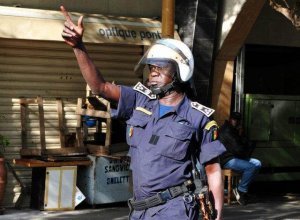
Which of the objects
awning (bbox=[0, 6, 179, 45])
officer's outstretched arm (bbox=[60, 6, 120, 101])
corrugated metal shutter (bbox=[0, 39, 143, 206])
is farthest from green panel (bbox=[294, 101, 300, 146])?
officer's outstretched arm (bbox=[60, 6, 120, 101])

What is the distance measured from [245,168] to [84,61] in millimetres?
7310

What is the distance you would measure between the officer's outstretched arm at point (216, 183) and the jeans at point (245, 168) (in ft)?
22.3

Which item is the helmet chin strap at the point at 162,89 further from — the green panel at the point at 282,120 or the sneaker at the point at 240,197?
the green panel at the point at 282,120

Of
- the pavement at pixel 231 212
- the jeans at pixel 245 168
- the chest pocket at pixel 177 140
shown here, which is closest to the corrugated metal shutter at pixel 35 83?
the pavement at pixel 231 212

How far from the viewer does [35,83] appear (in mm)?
10141

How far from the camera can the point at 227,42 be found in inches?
421

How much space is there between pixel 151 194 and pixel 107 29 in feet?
19.8

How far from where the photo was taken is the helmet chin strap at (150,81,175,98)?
430cm

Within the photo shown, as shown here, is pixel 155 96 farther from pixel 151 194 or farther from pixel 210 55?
pixel 210 55

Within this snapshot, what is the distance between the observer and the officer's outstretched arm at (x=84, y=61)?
396 cm

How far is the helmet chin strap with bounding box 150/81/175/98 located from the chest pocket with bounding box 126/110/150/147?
6.3 inches

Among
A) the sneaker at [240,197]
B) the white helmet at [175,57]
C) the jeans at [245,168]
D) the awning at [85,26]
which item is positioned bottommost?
the sneaker at [240,197]

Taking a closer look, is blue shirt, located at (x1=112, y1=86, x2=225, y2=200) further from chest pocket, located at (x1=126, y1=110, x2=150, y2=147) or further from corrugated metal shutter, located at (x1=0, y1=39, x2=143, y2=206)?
corrugated metal shutter, located at (x1=0, y1=39, x2=143, y2=206)

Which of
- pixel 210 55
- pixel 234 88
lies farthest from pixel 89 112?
pixel 234 88
